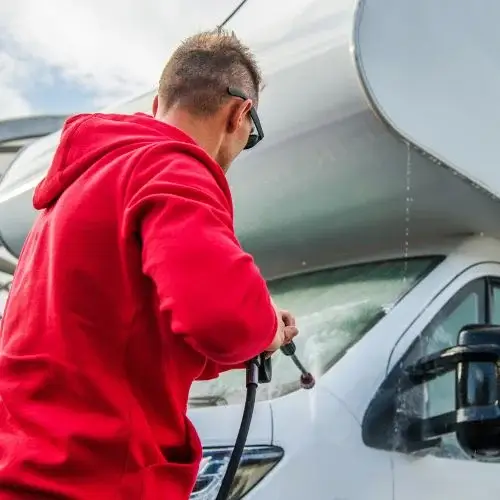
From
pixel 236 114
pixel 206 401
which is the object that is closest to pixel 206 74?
pixel 236 114

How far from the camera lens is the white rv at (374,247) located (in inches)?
92.5

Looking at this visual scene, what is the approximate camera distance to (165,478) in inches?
54.4

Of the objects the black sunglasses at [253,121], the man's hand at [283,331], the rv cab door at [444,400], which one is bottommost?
the rv cab door at [444,400]

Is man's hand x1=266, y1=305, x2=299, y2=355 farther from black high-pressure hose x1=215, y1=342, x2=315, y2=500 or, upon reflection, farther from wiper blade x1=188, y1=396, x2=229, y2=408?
wiper blade x1=188, y1=396, x2=229, y2=408

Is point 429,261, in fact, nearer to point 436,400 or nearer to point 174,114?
point 436,400

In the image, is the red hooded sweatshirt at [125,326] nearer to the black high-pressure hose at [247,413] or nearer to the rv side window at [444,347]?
the black high-pressure hose at [247,413]

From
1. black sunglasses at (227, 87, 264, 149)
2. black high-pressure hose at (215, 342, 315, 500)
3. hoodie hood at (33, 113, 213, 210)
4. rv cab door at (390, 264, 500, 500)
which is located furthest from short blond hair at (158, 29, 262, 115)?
rv cab door at (390, 264, 500, 500)

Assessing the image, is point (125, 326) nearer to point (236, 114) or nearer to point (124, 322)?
point (124, 322)

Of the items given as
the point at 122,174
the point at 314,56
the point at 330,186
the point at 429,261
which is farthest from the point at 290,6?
the point at 122,174

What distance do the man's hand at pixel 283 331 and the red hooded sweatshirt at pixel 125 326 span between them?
0.39 ft

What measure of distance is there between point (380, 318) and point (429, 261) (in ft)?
1.13

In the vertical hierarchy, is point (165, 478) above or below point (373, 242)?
above

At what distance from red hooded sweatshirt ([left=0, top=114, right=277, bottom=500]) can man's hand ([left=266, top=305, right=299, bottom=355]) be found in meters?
0.12

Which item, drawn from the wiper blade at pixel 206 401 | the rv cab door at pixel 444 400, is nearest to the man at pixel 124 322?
the wiper blade at pixel 206 401
